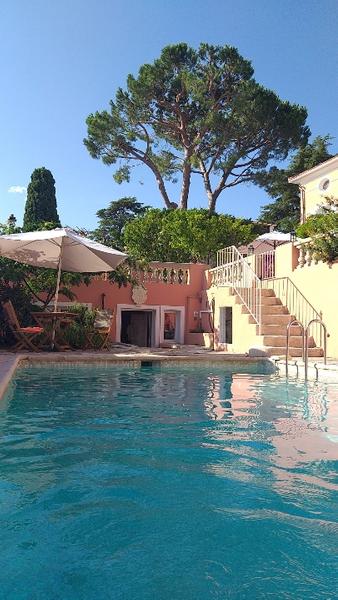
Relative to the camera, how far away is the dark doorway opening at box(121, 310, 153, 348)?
18.5m

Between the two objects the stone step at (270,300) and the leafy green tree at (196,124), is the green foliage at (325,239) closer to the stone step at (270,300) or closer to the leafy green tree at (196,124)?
the stone step at (270,300)

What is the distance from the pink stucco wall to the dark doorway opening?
1391 mm

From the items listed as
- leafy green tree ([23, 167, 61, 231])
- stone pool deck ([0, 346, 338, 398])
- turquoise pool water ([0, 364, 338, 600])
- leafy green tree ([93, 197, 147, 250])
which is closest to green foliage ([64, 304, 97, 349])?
stone pool deck ([0, 346, 338, 398])

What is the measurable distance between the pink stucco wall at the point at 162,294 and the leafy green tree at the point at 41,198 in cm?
1692

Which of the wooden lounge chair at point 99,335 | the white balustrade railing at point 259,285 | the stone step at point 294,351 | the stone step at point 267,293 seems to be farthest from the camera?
the stone step at point 267,293

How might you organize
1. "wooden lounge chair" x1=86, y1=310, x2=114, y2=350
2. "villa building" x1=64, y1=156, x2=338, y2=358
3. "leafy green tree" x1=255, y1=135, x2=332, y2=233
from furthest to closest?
"leafy green tree" x1=255, y1=135, x2=332, y2=233 → "wooden lounge chair" x1=86, y1=310, x2=114, y2=350 → "villa building" x1=64, y1=156, x2=338, y2=358

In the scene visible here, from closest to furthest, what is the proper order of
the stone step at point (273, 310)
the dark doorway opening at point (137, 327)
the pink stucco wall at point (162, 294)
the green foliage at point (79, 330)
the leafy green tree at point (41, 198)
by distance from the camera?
the green foliage at point (79, 330)
the stone step at point (273, 310)
the pink stucco wall at point (162, 294)
the dark doorway opening at point (137, 327)
the leafy green tree at point (41, 198)

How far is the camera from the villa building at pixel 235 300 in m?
11.8

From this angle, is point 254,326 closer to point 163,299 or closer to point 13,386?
point 163,299

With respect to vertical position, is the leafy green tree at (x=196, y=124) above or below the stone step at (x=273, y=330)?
above

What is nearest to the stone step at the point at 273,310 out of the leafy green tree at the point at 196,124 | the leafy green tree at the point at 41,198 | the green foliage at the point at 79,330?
the green foliage at the point at 79,330

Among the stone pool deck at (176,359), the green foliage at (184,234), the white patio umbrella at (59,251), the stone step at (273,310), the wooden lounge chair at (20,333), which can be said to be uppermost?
the green foliage at (184,234)

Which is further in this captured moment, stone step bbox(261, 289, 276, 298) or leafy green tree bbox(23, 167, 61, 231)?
leafy green tree bbox(23, 167, 61, 231)

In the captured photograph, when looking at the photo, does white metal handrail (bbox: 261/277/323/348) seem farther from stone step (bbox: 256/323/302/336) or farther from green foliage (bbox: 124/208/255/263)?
green foliage (bbox: 124/208/255/263)
